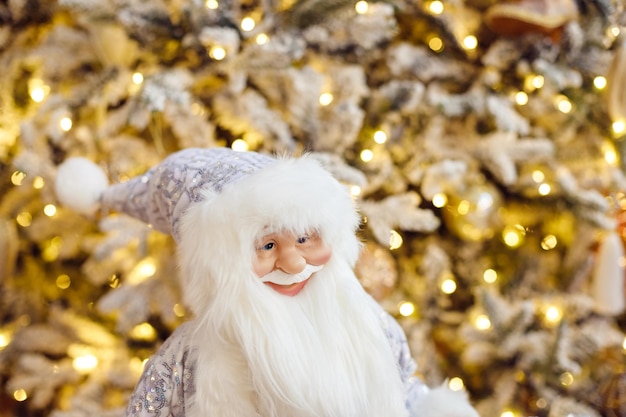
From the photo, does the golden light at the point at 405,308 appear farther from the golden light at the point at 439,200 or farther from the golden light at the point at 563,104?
the golden light at the point at 563,104

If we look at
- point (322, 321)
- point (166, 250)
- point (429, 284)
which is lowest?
point (429, 284)

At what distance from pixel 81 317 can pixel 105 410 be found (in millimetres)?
245

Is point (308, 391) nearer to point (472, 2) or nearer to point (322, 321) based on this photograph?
point (322, 321)

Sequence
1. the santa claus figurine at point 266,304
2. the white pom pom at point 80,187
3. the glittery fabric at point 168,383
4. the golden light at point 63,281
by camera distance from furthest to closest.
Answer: the golden light at point 63,281 < the white pom pom at point 80,187 < the glittery fabric at point 168,383 < the santa claus figurine at point 266,304

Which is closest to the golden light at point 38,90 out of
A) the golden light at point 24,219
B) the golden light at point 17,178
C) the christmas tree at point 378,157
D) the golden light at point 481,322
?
the christmas tree at point 378,157

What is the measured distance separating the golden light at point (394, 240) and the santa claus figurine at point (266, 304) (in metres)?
0.41

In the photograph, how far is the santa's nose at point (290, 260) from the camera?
742 millimetres

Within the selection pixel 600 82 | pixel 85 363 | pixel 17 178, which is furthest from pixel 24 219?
pixel 600 82

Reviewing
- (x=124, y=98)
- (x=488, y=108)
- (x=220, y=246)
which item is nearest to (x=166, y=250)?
(x=124, y=98)

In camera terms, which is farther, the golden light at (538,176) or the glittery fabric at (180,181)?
the golden light at (538,176)

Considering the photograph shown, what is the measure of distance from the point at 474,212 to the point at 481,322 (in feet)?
0.96

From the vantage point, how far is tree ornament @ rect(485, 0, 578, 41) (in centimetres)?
131

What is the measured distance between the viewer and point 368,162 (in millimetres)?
1290

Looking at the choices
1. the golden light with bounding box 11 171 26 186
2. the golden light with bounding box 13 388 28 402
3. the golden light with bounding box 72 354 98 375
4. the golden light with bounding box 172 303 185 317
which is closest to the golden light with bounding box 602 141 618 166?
the golden light with bounding box 172 303 185 317
